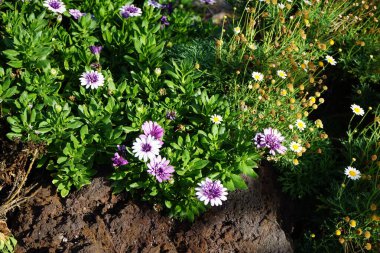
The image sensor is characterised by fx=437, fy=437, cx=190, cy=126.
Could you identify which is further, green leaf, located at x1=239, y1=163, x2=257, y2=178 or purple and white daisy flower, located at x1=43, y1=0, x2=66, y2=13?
purple and white daisy flower, located at x1=43, y1=0, x2=66, y2=13

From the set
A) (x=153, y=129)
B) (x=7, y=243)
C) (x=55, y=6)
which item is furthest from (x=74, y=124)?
(x=55, y=6)

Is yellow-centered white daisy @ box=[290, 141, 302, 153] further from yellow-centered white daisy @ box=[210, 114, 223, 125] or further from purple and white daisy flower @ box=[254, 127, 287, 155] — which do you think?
yellow-centered white daisy @ box=[210, 114, 223, 125]

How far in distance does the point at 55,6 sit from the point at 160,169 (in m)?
1.51

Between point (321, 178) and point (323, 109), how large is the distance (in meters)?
1.04

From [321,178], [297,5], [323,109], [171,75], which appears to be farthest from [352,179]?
[297,5]

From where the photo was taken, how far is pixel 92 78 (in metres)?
2.84

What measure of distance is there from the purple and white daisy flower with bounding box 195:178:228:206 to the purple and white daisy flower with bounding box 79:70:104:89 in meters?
0.95

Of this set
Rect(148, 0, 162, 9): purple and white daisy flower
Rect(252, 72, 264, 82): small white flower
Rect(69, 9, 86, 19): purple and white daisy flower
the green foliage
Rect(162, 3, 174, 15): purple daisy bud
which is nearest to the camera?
the green foliage

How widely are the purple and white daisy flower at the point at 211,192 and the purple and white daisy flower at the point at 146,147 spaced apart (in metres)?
0.32

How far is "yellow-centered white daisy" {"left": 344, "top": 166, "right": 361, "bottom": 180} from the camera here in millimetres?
2830

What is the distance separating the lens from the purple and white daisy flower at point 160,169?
245cm

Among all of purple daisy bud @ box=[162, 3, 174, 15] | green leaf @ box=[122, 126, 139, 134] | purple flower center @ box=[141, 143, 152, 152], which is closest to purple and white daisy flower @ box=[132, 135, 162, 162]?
purple flower center @ box=[141, 143, 152, 152]

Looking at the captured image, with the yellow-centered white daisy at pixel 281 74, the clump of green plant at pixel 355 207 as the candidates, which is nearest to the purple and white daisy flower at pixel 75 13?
the yellow-centered white daisy at pixel 281 74

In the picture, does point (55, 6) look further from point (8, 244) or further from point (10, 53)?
point (8, 244)
